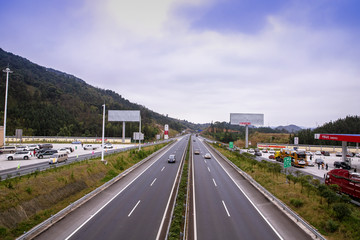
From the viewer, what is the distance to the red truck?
18.0m

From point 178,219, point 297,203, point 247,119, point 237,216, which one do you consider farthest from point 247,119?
point 178,219

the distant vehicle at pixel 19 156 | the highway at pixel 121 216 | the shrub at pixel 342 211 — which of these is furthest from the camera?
the distant vehicle at pixel 19 156

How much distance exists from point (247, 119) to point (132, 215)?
7148 centimetres

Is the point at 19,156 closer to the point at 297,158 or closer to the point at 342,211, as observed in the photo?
the point at 342,211

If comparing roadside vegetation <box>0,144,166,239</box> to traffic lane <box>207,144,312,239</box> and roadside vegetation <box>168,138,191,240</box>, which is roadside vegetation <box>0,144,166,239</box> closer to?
roadside vegetation <box>168,138,191,240</box>

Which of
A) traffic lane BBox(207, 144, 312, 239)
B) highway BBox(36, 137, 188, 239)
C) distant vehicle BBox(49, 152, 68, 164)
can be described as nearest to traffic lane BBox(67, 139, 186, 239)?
highway BBox(36, 137, 188, 239)

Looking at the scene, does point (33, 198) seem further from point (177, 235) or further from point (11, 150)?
point (11, 150)

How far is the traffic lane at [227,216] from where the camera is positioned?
491 inches

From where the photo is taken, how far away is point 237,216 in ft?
49.5

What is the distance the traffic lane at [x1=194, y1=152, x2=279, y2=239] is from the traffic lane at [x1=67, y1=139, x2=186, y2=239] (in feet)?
10.2

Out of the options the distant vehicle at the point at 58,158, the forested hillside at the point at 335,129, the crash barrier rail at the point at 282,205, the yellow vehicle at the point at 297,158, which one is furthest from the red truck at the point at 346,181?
the forested hillside at the point at 335,129

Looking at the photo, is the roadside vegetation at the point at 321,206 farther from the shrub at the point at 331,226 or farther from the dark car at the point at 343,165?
the dark car at the point at 343,165

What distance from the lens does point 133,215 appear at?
588 inches

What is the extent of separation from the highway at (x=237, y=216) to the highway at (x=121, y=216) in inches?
111
